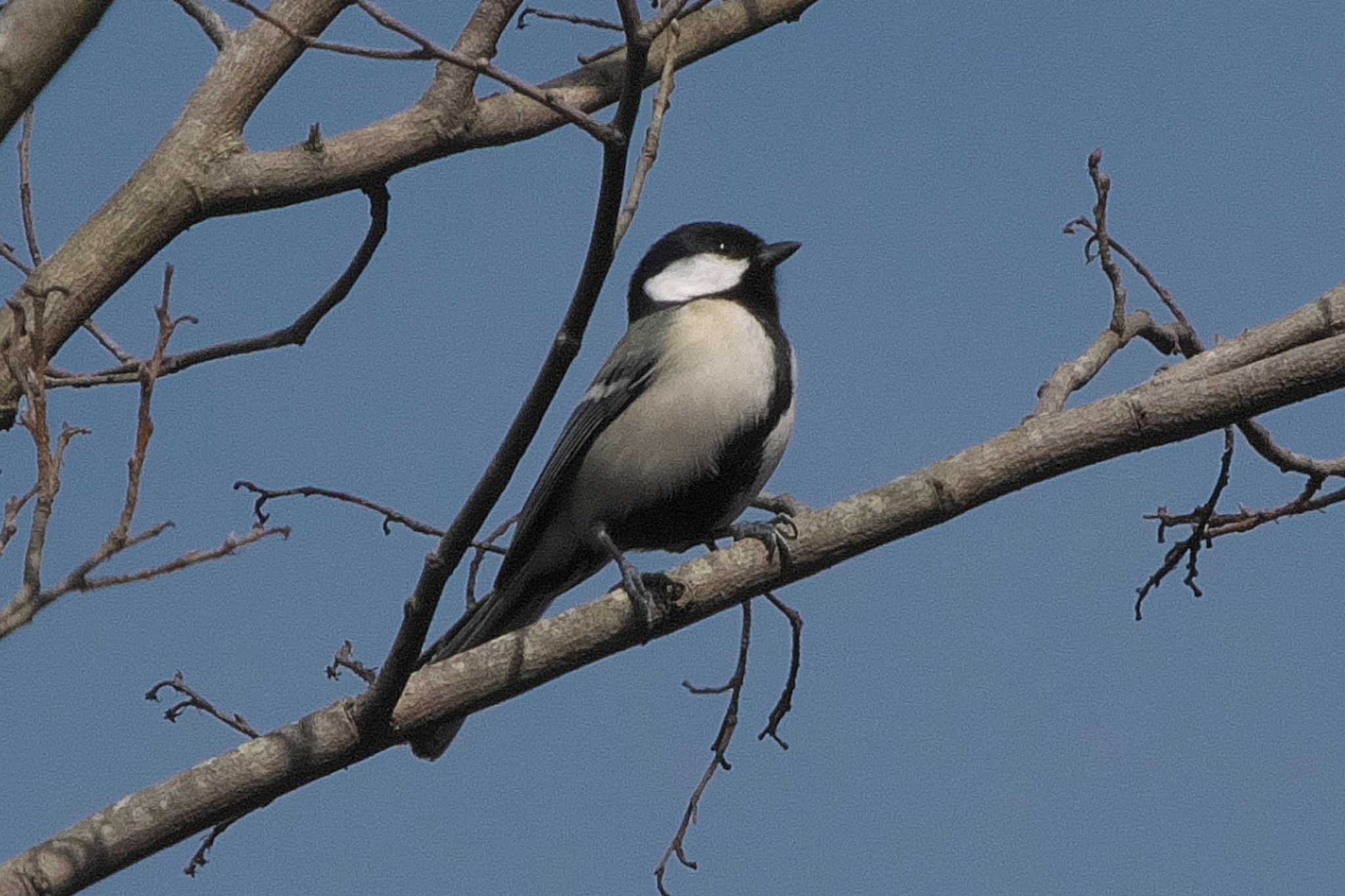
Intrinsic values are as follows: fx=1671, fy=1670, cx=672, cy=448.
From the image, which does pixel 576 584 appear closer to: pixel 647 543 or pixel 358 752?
pixel 647 543

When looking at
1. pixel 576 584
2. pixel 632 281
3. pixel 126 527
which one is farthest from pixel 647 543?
pixel 126 527

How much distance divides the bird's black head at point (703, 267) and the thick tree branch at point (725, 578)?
2096 millimetres

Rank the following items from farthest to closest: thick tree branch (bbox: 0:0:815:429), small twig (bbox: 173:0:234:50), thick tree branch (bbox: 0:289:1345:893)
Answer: small twig (bbox: 173:0:234:50)
thick tree branch (bbox: 0:0:815:429)
thick tree branch (bbox: 0:289:1345:893)

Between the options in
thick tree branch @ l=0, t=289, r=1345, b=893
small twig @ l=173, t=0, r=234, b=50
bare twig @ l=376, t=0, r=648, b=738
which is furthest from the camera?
small twig @ l=173, t=0, r=234, b=50

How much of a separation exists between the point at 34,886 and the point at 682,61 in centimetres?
319

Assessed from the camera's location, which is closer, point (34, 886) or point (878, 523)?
point (34, 886)

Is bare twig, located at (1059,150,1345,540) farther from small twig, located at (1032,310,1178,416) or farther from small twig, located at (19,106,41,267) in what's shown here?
small twig, located at (19,106,41,267)

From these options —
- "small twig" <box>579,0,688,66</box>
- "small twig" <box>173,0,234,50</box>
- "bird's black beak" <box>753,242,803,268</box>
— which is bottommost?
"small twig" <box>579,0,688,66</box>

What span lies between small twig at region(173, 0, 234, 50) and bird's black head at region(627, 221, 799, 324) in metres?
1.90

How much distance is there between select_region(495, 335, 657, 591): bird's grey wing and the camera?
5.39 m

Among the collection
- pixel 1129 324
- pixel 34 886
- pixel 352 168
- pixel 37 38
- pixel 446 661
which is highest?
pixel 352 168

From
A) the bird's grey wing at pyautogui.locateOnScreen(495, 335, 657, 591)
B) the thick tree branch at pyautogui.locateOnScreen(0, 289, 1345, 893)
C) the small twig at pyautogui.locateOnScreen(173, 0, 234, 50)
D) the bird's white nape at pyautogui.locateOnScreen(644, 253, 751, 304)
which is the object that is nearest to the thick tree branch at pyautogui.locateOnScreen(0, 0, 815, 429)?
the small twig at pyautogui.locateOnScreen(173, 0, 234, 50)

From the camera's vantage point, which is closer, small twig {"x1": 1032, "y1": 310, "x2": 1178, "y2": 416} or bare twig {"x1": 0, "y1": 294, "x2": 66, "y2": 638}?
bare twig {"x1": 0, "y1": 294, "x2": 66, "y2": 638}

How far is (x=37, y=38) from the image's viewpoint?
2994mm
